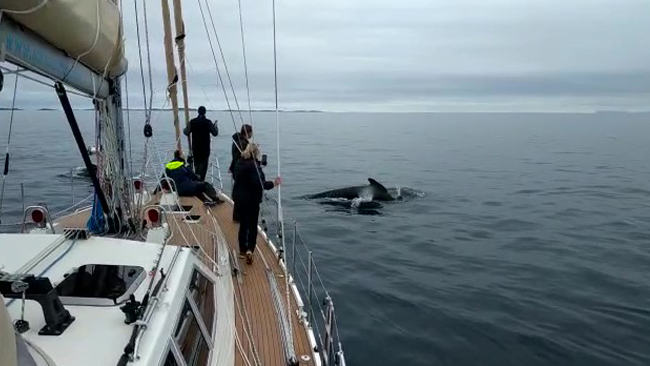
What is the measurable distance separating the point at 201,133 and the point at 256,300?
7.40 metres

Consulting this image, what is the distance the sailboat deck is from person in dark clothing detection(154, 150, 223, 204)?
1989 millimetres

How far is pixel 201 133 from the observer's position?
1369 cm

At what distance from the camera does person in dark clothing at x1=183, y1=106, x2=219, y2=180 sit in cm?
1364

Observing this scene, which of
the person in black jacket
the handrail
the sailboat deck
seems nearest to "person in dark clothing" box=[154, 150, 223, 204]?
the sailboat deck

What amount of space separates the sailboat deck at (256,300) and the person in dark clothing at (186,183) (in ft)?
6.53

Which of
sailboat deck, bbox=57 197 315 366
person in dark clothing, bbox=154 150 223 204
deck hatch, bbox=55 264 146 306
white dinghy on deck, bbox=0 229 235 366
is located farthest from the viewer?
person in dark clothing, bbox=154 150 223 204

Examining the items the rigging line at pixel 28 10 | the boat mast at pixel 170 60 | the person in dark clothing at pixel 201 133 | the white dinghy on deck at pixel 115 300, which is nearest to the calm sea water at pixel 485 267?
the white dinghy on deck at pixel 115 300

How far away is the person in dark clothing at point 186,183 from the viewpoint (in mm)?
12914

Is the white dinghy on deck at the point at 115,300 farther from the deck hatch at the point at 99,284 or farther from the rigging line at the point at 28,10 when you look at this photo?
the rigging line at the point at 28,10

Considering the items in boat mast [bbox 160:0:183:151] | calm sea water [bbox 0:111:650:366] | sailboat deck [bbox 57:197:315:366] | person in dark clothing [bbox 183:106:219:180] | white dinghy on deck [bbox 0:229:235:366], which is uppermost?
boat mast [bbox 160:0:183:151]

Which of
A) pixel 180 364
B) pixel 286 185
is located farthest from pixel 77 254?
pixel 286 185

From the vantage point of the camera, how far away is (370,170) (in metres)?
40.4

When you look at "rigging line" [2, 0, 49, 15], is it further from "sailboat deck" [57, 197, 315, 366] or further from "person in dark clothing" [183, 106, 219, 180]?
"person in dark clothing" [183, 106, 219, 180]

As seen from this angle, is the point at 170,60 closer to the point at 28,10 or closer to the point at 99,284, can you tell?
the point at 99,284
